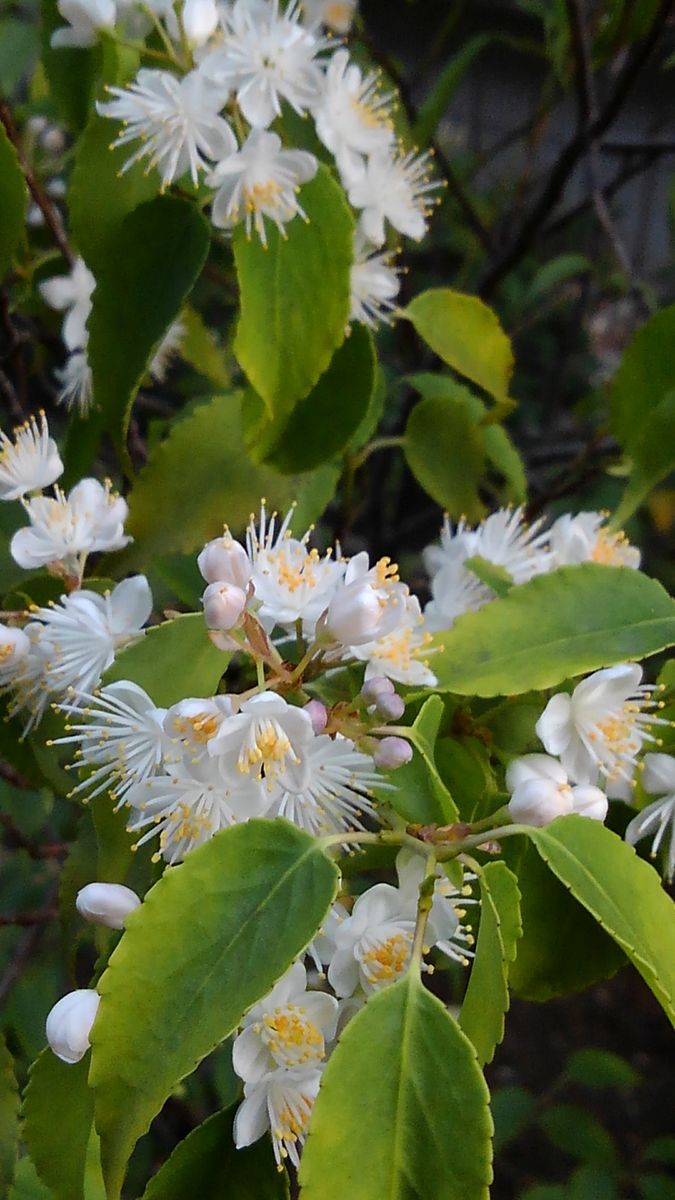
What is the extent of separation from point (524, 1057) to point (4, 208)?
1.54m

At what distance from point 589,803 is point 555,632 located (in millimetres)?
92

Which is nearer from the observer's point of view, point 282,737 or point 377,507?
point 282,737

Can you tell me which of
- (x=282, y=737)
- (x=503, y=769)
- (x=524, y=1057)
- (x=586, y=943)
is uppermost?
(x=282, y=737)

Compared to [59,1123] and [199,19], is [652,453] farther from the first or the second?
[59,1123]

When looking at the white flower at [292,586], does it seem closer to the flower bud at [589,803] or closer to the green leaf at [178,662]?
the green leaf at [178,662]

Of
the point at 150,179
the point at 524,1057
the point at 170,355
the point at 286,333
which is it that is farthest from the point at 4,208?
the point at 524,1057

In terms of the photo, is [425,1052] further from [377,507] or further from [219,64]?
[377,507]

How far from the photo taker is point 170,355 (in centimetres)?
108

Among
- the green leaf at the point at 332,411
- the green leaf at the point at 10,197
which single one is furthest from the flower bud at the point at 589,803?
the green leaf at the point at 10,197

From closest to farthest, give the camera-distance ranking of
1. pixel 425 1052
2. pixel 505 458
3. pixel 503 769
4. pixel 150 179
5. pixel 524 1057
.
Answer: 1. pixel 425 1052
2. pixel 503 769
3. pixel 150 179
4. pixel 505 458
5. pixel 524 1057

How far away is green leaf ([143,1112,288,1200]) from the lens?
500mm

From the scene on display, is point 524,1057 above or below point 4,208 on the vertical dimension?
below

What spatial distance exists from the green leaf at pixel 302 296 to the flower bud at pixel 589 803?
0.31m

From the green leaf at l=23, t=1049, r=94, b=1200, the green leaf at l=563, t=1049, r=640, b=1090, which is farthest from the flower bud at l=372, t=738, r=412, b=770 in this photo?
the green leaf at l=563, t=1049, r=640, b=1090
